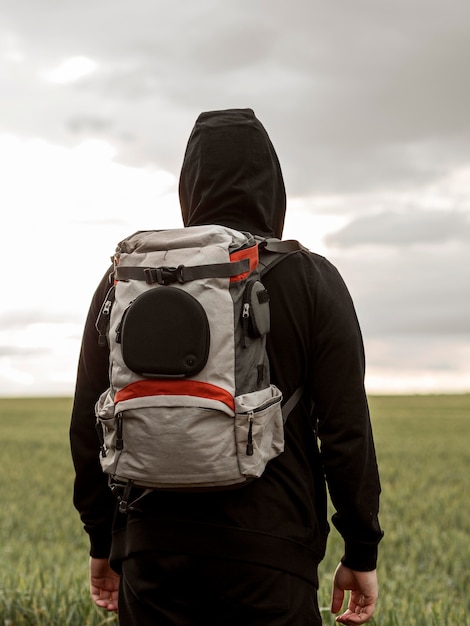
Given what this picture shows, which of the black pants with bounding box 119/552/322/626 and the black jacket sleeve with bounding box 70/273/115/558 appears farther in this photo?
the black jacket sleeve with bounding box 70/273/115/558

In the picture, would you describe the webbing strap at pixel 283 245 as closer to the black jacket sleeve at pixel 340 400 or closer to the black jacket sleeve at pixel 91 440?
the black jacket sleeve at pixel 340 400

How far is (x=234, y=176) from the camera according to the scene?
277cm

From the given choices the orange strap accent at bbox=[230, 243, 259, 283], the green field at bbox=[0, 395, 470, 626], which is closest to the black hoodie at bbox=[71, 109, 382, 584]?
the orange strap accent at bbox=[230, 243, 259, 283]

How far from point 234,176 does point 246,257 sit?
0.44 metres

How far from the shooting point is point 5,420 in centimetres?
3250

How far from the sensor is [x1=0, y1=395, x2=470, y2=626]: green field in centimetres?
523

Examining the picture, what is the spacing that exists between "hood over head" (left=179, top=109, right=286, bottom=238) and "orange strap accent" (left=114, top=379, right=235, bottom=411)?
654mm

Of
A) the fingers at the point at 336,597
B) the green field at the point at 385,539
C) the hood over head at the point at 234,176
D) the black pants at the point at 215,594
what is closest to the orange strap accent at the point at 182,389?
the black pants at the point at 215,594

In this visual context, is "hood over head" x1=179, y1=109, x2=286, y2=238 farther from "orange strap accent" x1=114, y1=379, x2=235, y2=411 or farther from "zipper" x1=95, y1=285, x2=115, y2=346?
"orange strap accent" x1=114, y1=379, x2=235, y2=411

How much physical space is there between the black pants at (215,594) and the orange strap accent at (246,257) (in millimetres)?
834

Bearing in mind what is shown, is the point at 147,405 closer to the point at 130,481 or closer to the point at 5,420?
the point at 130,481

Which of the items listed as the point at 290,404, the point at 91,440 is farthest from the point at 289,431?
the point at 91,440

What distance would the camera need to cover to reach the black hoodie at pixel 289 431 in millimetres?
2426

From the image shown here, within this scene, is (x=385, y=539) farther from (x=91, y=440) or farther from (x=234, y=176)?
(x=234, y=176)
